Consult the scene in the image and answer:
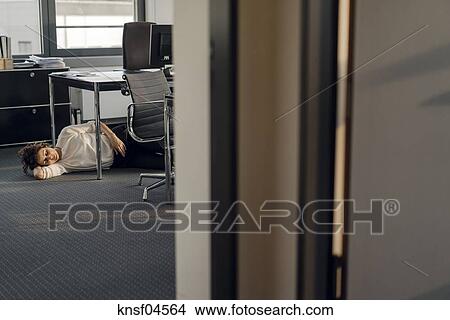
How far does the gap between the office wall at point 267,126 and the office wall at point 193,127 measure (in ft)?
0.29

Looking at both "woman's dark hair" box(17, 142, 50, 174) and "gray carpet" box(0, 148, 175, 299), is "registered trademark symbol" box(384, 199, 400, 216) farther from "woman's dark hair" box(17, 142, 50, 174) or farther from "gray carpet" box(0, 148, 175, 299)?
"woman's dark hair" box(17, 142, 50, 174)

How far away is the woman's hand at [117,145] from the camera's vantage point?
4.71 metres

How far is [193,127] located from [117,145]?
3.02 m

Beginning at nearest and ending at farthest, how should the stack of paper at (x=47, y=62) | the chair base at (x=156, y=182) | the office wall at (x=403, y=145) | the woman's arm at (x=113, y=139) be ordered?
1. the office wall at (x=403, y=145)
2. the chair base at (x=156, y=182)
3. the woman's arm at (x=113, y=139)
4. the stack of paper at (x=47, y=62)

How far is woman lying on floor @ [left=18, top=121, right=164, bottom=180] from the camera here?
4492 millimetres

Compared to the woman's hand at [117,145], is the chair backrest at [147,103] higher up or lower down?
higher up

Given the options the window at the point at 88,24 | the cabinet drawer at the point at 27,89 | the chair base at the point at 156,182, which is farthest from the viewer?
the window at the point at 88,24

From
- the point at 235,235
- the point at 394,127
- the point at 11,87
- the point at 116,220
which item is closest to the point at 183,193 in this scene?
the point at 235,235

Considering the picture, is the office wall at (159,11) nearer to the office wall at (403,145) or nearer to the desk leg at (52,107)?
the desk leg at (52,107)

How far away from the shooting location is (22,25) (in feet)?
18.9

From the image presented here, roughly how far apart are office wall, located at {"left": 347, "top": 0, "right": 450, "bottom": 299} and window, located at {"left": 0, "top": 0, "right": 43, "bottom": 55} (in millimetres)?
4444

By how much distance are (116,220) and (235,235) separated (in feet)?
6.27

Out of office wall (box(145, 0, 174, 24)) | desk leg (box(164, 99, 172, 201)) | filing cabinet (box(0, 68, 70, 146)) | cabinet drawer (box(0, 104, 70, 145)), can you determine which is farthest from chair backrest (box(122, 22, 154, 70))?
office wall (box(145, 0, 174, 24))

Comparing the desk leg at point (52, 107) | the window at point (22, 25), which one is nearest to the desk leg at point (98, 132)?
the desk leg at point (52, 107)
